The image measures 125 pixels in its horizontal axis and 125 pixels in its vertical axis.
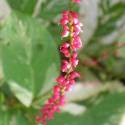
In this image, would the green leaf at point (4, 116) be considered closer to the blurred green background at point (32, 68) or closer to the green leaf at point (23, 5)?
the blurred green background at point (32, 68)

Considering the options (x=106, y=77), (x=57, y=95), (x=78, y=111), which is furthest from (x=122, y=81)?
(x=57, y=95)

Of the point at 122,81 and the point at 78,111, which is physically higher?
the point at 122,81

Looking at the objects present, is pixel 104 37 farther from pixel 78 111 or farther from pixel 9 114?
pixel 9 114

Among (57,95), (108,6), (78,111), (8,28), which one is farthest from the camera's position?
(108,6)

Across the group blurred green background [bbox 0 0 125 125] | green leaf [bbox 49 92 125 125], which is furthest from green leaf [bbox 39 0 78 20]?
green leaf [bbox 49 92 125 125]

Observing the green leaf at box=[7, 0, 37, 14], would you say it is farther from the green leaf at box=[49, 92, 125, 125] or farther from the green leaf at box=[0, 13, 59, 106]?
the green leaf at box=[49, 92, 125, 125]

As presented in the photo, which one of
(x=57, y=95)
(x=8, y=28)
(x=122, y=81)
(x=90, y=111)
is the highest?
(x=122, y=81)

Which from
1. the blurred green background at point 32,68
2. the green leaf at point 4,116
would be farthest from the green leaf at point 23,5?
the green leaf at point 4,116

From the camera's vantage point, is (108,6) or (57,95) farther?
(108,6)

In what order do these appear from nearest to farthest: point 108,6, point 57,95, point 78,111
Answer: point 57,95 < point 78,111 < point 108,6
